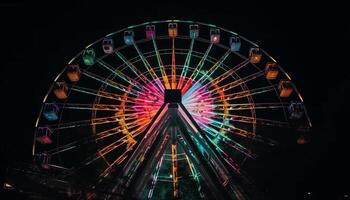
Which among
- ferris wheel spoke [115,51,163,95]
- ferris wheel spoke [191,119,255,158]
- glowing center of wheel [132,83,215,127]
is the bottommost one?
ferris wheel spoke [191,119,255,158]

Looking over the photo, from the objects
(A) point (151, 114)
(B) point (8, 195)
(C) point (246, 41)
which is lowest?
(B) point (8, 195)

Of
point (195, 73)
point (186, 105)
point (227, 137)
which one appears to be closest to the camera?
point (227, 137)

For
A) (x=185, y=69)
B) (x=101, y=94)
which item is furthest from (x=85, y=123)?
(x=185, y=69)

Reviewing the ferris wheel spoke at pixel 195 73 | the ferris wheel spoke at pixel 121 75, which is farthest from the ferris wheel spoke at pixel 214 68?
the ferris wheel spoke at pixel 121 75

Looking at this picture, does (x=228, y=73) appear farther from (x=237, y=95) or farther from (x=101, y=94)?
(x=101, y=94)

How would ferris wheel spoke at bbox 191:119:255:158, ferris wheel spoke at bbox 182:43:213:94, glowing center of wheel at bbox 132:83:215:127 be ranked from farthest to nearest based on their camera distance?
ferris wheel spoke at bbox 182:43:213:94, glowing center of wheel at bbox 132:83:215:127, ferris wheel spoke at bbox 191:119:255:158

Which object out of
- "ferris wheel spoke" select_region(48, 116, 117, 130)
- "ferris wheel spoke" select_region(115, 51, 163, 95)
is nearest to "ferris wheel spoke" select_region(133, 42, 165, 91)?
"ferris wheel spoke" select_region(115, 51, 163, 95)

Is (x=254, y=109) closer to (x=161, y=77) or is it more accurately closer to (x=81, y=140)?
(x=161, y=77)

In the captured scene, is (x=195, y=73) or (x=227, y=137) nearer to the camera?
(x=227, y=137)

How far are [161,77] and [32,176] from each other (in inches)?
398

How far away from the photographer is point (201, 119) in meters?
17.7

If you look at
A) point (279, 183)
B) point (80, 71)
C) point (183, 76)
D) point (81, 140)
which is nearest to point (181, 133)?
point (183, 76)

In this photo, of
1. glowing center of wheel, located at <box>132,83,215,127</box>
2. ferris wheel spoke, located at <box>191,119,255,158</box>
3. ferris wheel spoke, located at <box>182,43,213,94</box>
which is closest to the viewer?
ferris wheel spoke, located at <box>191,119,255,158</box>

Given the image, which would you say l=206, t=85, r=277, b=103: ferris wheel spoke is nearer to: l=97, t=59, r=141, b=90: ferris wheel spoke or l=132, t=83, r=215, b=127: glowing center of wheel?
l=132, t=83, r=215, b=127: glowing center of wheel
